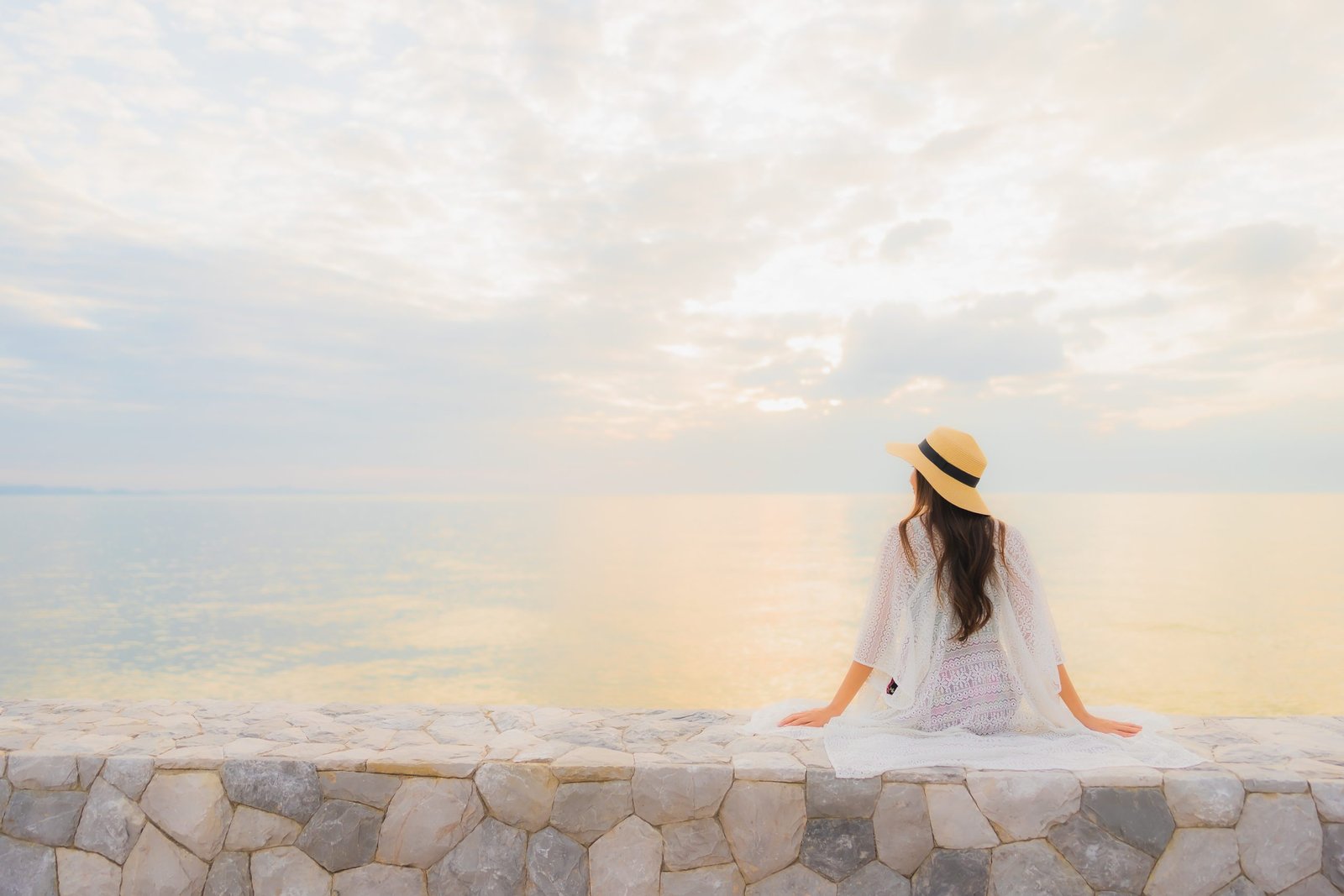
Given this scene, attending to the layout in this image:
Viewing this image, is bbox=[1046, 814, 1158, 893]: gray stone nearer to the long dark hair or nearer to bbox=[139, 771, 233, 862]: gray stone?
the long dark hair

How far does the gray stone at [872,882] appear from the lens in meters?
3.15

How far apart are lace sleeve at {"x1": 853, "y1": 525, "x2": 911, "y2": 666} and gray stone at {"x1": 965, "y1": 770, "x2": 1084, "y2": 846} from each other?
0.61 meters

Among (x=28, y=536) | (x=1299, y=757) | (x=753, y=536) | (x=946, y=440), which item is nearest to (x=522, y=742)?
(x=946, y=440)

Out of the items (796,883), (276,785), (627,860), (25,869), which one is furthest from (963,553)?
(25,869)

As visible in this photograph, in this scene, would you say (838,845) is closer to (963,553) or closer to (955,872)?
(955,872)

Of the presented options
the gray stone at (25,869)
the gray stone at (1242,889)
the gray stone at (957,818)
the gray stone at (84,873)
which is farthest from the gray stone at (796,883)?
the gray stone at (25,869)

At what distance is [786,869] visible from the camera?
3.17 metres

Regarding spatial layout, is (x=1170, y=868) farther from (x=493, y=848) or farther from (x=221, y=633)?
(x=221, y=633)

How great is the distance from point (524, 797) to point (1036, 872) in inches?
73.1

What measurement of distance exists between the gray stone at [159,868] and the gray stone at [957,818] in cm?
275

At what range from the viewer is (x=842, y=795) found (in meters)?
3.13

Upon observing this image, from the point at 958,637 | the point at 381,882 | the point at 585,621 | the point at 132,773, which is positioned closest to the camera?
the point at 381,882

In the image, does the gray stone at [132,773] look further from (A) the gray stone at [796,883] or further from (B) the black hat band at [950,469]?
(B) the black hat band at [950,469]

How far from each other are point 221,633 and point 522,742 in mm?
30454
